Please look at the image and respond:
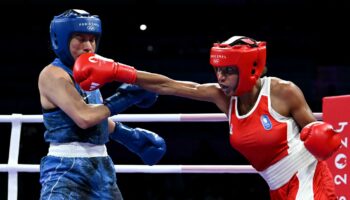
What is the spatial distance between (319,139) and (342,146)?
0.68m

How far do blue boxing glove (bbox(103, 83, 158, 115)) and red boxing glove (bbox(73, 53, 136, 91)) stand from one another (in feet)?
0.26

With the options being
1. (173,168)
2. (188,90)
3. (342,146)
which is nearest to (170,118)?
(173,168)

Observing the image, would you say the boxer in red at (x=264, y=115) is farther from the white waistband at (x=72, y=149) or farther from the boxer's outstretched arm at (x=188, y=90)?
the white waistband at (x=72, y=149)

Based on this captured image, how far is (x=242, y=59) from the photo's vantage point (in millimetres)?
2375

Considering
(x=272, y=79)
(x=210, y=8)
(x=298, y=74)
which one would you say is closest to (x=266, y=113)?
(x=272, y=79)

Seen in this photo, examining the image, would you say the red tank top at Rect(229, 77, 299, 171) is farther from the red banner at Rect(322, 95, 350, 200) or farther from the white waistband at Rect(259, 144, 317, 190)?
the red banner at Rect(322, 95, 350, 200)

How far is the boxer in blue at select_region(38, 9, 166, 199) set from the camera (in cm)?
236

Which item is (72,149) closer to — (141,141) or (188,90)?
(141,141)

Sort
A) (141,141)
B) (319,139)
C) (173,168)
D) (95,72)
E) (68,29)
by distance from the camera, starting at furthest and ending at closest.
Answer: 1. (173,168)
2. (141,141)
3. (68,29)
4. (95,72)
5. (319,139)

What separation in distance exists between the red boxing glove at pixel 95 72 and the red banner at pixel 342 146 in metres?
0.99

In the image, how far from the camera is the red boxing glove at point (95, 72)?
2311 millimetres

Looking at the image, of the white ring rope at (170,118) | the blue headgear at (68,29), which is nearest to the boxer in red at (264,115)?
the blue headgear at (68,29)

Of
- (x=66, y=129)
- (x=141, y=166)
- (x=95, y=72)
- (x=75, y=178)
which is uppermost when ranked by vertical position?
(x=95, y=72)

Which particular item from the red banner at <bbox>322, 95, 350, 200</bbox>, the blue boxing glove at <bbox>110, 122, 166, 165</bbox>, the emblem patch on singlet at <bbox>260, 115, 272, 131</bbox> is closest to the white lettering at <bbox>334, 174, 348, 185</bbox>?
the red banner at <bbox>322, 95, 350, 200</bbox>
